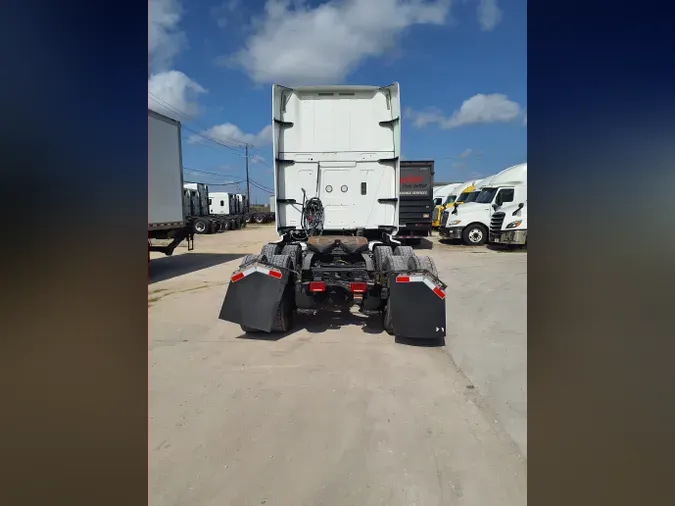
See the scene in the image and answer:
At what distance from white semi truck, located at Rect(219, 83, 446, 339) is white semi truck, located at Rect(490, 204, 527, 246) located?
10.2 metres

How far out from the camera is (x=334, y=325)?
18.7 ft

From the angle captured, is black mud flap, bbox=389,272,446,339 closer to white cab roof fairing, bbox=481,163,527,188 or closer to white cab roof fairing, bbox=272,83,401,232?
white cab roof fairing, bbox=272,83,401,232

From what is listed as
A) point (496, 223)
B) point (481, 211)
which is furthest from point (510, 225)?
point (481, 211)

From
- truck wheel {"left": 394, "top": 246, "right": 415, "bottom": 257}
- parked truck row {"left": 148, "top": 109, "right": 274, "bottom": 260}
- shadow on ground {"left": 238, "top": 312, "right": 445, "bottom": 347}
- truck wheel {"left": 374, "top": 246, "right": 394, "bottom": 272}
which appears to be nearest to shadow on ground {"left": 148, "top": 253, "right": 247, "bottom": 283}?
parked truck row {"left": 148, "top": 109, "right": 274, "bottom": 260}

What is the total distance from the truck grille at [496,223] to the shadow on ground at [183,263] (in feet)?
33.3

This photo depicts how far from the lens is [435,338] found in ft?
16.4

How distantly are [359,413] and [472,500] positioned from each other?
1142 millimetres

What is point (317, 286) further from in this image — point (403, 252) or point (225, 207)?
point (225, 207)

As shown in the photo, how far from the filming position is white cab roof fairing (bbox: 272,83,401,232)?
5879mm

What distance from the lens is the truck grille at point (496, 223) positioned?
610 inches

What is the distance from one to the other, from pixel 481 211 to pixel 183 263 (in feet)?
40.8

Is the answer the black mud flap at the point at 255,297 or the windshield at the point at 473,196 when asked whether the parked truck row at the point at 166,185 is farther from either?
the windshield at the point at 473,196

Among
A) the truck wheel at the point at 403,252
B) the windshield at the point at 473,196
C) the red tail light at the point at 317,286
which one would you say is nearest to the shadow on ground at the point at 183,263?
the red tail light at the point at 317,286
